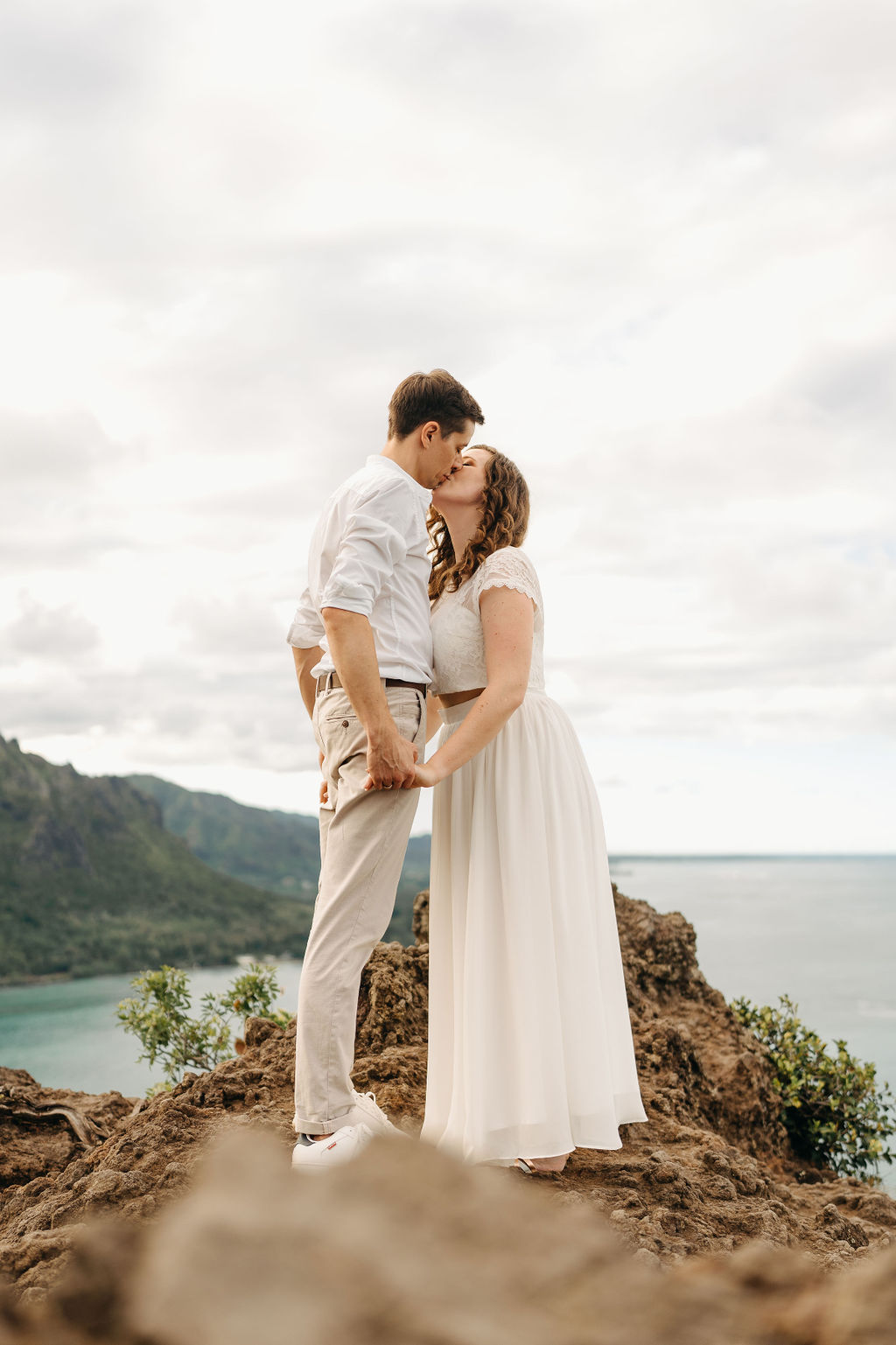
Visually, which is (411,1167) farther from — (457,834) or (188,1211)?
(457,834)

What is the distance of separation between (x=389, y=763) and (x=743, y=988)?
27.2 ft

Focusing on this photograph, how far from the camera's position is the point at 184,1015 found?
6.26m

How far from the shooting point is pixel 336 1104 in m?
3.31

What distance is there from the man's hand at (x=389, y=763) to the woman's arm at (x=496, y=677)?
9 centimetres

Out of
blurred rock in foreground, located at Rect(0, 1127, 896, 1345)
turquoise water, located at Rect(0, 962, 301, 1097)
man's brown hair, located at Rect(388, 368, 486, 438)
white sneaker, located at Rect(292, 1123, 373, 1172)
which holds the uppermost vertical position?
man's brown hair, located at Rect(388, 368, 486, 438)

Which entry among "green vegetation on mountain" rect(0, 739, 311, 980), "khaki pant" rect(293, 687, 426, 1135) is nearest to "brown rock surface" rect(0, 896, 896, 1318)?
"khaki pant" rect(293, 687, 426, 1135)

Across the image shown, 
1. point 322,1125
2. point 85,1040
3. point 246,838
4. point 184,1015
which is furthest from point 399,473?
point 246,838

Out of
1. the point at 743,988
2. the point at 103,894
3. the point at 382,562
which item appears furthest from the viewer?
the point at 103,894

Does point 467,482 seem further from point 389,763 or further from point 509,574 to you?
point 389,763

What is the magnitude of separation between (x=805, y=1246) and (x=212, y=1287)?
354 centimetres

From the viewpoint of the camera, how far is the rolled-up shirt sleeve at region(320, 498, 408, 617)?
334cm

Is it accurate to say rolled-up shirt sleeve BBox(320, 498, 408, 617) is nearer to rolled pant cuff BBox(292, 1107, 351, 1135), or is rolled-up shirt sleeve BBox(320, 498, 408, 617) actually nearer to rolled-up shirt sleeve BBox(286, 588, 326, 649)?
rolled-up shirt sleeve BBox(286, 588, 326, 649)

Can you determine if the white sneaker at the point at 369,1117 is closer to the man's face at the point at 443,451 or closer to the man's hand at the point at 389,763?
the man's hand at the point at 389,763

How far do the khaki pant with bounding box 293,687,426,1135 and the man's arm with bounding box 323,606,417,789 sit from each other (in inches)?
4.3
